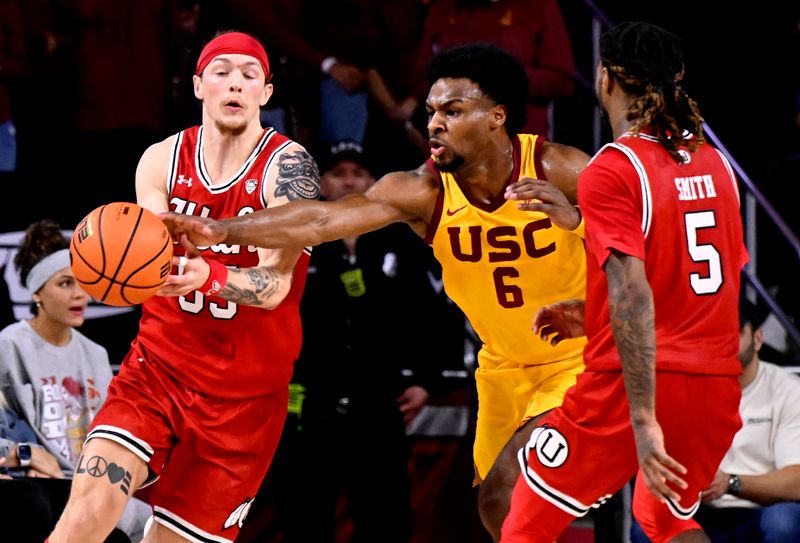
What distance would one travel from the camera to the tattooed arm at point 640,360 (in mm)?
3389

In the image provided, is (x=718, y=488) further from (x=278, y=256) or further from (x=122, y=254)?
(x=122, y=254)

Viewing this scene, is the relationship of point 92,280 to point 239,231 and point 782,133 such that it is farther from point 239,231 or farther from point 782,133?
point 782,133

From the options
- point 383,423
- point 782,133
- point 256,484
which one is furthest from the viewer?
point 782,133

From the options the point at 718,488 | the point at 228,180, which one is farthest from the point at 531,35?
the point at 228,180

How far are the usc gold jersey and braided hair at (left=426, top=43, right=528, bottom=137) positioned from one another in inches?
7.9

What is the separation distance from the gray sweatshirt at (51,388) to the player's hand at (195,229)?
1962mm

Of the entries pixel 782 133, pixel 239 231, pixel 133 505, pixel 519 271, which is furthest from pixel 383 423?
pixel 782 133

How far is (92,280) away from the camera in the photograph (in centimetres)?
Answer: 385

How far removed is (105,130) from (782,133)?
4456 mm

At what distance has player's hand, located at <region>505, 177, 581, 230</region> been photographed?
4.02m

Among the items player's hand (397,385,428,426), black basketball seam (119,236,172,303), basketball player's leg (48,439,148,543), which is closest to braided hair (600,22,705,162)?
black basketball seam (119,236,172,303)

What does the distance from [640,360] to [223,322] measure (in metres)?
1.66

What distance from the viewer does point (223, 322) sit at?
436 cm

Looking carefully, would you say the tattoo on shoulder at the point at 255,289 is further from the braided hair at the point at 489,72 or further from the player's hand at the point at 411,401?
the player's hand at the point at 411,401
